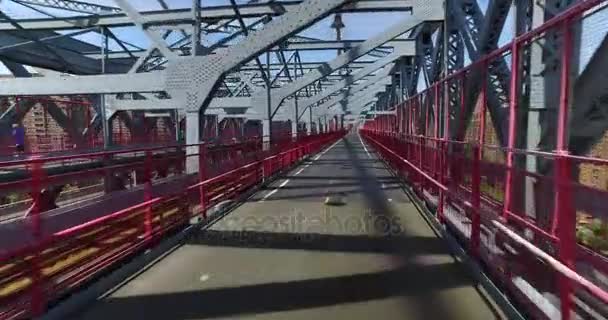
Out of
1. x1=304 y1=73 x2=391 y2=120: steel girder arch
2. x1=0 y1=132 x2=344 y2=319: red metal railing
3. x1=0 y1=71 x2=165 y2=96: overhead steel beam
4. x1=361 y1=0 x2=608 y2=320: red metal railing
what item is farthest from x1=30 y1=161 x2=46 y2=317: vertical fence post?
x1=304 y1=73 x2=391 y2=120: steel girder arch

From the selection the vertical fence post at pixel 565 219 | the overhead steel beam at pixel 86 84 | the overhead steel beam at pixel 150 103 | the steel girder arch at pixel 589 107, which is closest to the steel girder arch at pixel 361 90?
the overhead steel beam at pixel 150 103

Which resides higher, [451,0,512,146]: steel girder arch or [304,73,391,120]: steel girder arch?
[304,73,391,120]: steel girder arch

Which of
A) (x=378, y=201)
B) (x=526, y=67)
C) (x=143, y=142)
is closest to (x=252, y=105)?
(x=143, y=142)

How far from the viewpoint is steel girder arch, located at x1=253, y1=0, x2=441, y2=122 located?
21328mm

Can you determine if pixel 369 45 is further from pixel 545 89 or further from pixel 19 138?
pixel 545 89

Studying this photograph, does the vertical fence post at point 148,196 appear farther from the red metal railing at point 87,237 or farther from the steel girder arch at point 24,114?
the steel girder arch at point 24,114

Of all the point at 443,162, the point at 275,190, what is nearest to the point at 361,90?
the point at 275,190

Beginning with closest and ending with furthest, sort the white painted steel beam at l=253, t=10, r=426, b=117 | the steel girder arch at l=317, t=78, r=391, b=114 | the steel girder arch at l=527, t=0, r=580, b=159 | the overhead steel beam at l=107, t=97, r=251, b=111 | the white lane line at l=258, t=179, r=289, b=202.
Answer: the steel girder arch at l=527, t=0, r=580, b=159, the white lane line at l=258, t=179, r=289, b=202, the white painted steel beam at l=253, t=10, r=426, b=117, the overhead steel beam at l=107, t=97, r=251, b=111, the steel girder arch at l=317, t=78, r=391, b=114

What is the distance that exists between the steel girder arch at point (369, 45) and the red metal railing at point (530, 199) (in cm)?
1262

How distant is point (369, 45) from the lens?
26172mm

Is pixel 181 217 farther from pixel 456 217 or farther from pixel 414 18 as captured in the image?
pixel 414 18

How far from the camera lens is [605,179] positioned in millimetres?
3428

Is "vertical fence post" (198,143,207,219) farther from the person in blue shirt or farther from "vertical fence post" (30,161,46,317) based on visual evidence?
the person in blue shirt

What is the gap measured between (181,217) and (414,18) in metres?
16.3
